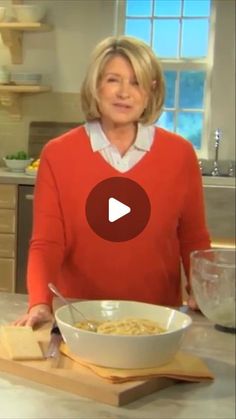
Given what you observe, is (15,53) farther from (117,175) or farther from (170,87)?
(117,175)

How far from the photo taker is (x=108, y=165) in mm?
697

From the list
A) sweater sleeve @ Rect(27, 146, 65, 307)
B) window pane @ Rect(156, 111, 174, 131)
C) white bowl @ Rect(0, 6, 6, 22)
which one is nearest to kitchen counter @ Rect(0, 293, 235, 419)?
sweater sleeve @ Rect(27, 146, 65, 307)

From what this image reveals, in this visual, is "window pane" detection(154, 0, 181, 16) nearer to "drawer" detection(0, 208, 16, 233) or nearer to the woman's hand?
"drawer" detection(0, 208, 16, 233)

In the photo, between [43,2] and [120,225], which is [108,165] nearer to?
[120,225]

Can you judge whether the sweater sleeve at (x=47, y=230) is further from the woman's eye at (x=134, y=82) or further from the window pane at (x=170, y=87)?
the window pane at (x=170, y=87)

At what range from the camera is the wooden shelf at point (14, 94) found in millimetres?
1737

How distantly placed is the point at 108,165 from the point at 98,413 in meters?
0.30

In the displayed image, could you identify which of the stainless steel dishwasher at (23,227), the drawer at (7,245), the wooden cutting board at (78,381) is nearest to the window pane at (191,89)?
the stainless steel dishwasher at (23,227)

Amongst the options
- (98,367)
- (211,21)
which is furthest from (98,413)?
(211,21)

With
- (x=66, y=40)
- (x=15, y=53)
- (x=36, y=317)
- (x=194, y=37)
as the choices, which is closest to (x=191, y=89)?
(x=194, y=37)

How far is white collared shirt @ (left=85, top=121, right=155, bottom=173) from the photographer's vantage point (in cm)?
70

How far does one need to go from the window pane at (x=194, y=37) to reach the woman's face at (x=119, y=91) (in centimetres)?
97

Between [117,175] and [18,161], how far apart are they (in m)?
1.04

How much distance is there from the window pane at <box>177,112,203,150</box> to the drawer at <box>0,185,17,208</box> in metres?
0.40
